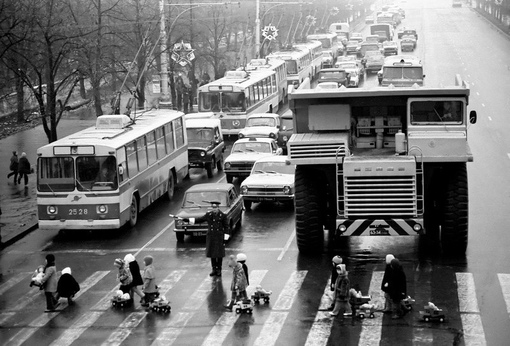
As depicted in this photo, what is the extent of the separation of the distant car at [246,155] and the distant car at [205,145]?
1.43 meters

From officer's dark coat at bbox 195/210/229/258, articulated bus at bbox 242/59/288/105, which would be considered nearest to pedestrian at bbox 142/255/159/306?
officer's dark coat at bbox 195/210/229/258

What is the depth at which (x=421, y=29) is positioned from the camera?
11762 centimetres

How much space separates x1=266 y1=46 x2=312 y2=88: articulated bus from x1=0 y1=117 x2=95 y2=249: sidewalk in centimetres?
1661

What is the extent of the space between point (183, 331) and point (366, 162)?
587cm

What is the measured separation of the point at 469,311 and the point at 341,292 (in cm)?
240

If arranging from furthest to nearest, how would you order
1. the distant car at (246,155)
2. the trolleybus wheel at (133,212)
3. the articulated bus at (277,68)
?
1. the articulated bus at (277,68)
2. the distant car at (246,155)
3. the trolleybus wheel at (133,212)

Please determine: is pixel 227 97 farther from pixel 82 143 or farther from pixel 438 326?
pixel 438 326

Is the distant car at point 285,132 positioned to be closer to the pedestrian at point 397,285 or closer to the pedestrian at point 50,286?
the pedestrian at point 50,286

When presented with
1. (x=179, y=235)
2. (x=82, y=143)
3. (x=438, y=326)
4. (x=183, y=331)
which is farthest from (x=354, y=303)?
(x=82, y=143)

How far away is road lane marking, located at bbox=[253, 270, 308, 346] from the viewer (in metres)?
17.5

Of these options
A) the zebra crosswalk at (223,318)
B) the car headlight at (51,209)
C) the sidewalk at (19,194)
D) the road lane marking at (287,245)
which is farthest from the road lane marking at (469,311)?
the sidewalk at (19,194)

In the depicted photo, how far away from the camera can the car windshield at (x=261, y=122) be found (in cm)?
4434

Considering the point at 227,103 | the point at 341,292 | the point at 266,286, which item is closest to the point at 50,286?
the point at 266,286

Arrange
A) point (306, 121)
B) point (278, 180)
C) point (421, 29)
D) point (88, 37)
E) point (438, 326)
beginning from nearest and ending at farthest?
→ point (438, 326) < point (306, 121) < point (278, 180) < point (88, 37) < point (421, 29)
